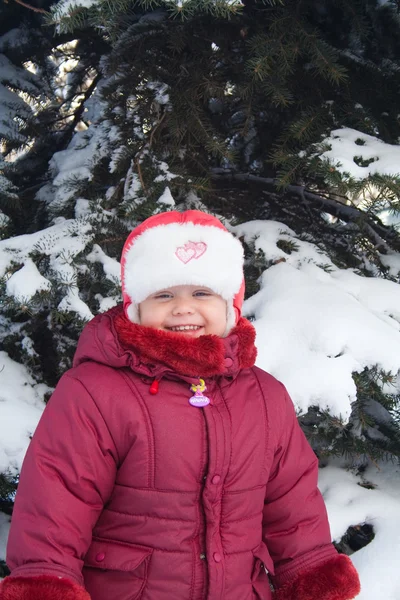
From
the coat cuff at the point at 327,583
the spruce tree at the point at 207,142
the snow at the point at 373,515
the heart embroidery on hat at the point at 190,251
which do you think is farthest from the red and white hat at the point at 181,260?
the snow at the point at 373,515

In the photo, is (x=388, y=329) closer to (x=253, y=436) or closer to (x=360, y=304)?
(x=360, y=304)

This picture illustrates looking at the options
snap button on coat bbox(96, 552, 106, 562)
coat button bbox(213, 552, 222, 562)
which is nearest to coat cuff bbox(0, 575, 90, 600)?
snap button on coat bbox(96, 552, 106, 562)

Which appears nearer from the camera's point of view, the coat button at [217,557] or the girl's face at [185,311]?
the coat button at [217,557]

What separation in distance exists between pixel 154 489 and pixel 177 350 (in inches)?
15.7

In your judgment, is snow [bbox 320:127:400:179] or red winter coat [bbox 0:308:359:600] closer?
Answer: red winter coat [bbox 0:308:359:600]

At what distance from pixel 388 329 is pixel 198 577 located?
117 cm

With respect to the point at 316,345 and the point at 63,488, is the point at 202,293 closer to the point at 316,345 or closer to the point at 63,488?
the point at 316,345

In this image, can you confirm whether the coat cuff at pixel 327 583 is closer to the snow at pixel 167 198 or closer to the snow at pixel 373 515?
the snow at pixel 373 515

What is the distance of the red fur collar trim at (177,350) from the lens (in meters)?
1.60

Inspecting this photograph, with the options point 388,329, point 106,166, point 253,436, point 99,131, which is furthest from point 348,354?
point 99,131

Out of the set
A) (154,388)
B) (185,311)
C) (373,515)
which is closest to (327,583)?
(373,515)

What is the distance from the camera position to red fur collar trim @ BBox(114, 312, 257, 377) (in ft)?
5.24

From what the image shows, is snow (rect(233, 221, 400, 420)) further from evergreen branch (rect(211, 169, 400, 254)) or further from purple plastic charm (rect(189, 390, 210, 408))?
purple plastic charm (rect(189, 390, 210, 408))

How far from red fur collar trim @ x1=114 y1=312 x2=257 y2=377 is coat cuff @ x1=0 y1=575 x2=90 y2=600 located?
24.4 inches
